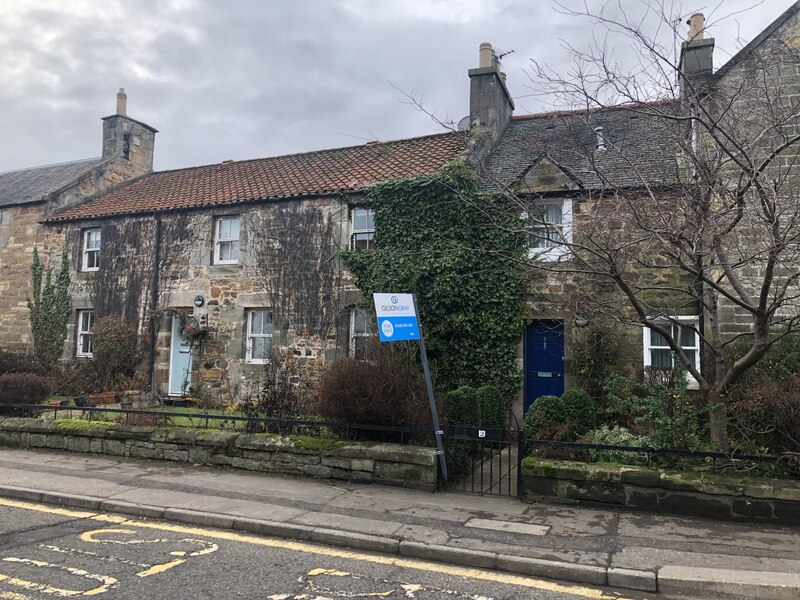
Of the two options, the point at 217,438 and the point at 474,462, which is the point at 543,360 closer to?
the point at 474,462

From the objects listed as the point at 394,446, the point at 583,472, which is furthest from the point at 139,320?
the point at 583,472

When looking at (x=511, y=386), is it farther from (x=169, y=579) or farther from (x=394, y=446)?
(x=169, y=579)

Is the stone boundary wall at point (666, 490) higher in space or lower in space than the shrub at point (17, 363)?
lower

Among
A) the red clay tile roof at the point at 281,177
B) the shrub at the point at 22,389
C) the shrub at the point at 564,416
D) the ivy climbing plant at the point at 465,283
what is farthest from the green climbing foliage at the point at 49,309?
the shrub at the point at 564,416

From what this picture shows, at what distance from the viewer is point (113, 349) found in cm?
1620

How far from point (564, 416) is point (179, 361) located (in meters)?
11.2

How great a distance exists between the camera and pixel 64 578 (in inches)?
199

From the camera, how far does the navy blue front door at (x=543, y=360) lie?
1267 centimetres

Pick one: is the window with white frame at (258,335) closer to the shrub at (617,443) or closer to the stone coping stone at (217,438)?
the stone coping stone at (217,438)

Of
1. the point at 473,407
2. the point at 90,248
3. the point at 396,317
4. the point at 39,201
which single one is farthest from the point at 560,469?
the point at 39,201

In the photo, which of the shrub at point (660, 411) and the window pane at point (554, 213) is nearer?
the shrub at point (660, 411)

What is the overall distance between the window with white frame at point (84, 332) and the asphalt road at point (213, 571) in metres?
12.6

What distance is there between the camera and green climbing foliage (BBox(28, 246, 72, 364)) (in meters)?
17.9

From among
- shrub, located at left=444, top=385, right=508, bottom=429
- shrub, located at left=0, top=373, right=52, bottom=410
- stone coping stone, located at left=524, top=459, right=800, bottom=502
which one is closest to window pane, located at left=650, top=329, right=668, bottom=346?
shrub, located at left=444, top=385, right=508, bottom=429
